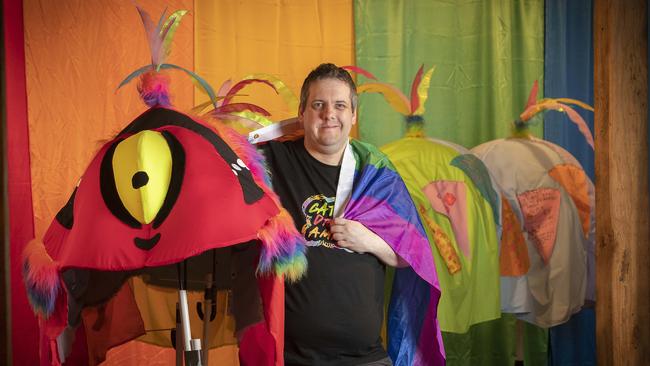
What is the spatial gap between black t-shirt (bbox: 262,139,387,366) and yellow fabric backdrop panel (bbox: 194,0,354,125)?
4.57 ft

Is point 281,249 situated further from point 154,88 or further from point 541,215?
point 541,215

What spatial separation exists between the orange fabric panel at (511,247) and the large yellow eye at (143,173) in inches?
87.9

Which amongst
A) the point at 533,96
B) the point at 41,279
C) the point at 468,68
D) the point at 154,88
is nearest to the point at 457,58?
the point at 468,68

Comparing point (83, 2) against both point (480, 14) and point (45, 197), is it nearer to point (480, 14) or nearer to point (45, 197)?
point (45, 197)

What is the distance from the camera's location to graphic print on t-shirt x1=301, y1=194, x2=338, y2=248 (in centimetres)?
212

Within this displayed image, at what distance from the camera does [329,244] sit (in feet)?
7.00

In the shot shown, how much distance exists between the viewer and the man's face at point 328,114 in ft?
7.14

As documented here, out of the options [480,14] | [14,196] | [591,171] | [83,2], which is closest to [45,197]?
[14,196]

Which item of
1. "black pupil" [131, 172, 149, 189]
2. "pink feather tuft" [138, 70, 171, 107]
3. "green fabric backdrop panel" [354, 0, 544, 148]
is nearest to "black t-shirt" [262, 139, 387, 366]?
"pink feather tuft" [138, 70, 171, 107]

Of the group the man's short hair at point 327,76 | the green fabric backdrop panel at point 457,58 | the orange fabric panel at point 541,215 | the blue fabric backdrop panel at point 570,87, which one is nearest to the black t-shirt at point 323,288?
the man's short hair at point 327,76

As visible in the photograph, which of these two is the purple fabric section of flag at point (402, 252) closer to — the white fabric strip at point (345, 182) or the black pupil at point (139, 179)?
the white fabric strip at point (345, 182)

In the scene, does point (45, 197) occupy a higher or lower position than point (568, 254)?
higher

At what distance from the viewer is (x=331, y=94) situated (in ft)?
7.18

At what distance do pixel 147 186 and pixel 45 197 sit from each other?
76.6 inches
